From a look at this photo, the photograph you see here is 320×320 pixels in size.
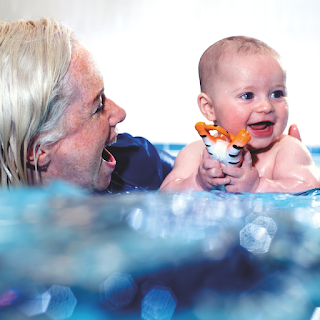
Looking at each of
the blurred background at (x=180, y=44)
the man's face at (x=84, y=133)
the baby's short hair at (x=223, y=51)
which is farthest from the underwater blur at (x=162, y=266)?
the blurred background at (x=180, y=44)

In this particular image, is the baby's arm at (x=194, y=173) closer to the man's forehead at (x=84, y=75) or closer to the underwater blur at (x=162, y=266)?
the man's forehead at (x=84, y=75)

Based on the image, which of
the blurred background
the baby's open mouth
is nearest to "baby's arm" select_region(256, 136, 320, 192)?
the baby's open mouth

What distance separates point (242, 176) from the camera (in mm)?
1156

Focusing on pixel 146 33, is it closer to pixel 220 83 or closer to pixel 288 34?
pixel 288 34

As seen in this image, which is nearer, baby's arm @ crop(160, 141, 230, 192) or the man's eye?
baby's arm @ crop(160, 141, 230, 192)

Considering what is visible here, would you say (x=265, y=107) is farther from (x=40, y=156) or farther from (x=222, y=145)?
(x=40, y=156)

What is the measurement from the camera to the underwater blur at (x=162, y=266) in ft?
1.24

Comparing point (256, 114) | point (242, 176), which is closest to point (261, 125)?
point (256, 114)

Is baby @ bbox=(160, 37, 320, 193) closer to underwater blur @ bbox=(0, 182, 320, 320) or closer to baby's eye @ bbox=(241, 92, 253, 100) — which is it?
baby's eye @ bbox=(241, 92, 253, 100)

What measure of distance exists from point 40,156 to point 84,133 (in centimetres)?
→ 16

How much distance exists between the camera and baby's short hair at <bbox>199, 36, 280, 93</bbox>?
1.33m

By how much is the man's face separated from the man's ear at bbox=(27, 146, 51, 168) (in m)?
0.02

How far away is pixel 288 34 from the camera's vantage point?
5.13 meters

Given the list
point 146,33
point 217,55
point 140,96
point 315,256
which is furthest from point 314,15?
point 315,256
